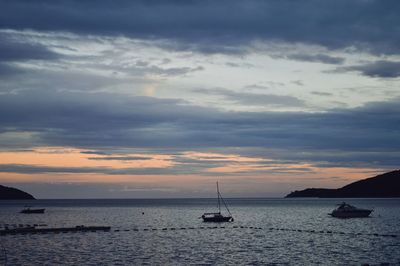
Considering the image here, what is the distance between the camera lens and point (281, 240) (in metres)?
87.5

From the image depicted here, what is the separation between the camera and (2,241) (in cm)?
8544

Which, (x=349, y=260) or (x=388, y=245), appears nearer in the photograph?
(x=349, y=260)

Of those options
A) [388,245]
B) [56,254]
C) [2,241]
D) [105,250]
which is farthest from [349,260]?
[2,241]

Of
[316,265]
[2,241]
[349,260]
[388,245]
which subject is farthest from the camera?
[2,241]

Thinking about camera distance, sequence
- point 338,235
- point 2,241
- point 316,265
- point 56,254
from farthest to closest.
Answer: point 338,235
point 2,241
point 56,254
point 316,265

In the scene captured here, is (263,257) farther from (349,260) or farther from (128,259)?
(128,259)

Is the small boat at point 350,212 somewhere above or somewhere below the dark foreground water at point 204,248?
above

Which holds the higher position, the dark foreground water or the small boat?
the small boat

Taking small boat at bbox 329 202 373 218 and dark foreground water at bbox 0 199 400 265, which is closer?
dark foreground water at bbox 0 199 400 265

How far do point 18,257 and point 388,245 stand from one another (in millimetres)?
53152

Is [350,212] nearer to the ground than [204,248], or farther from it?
farther from it

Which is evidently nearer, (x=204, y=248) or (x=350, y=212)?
(x=204, y=248)

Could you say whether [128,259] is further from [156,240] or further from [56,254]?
[156,240]

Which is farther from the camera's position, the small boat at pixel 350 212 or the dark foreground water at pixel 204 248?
the small boat at pixel 350 212
